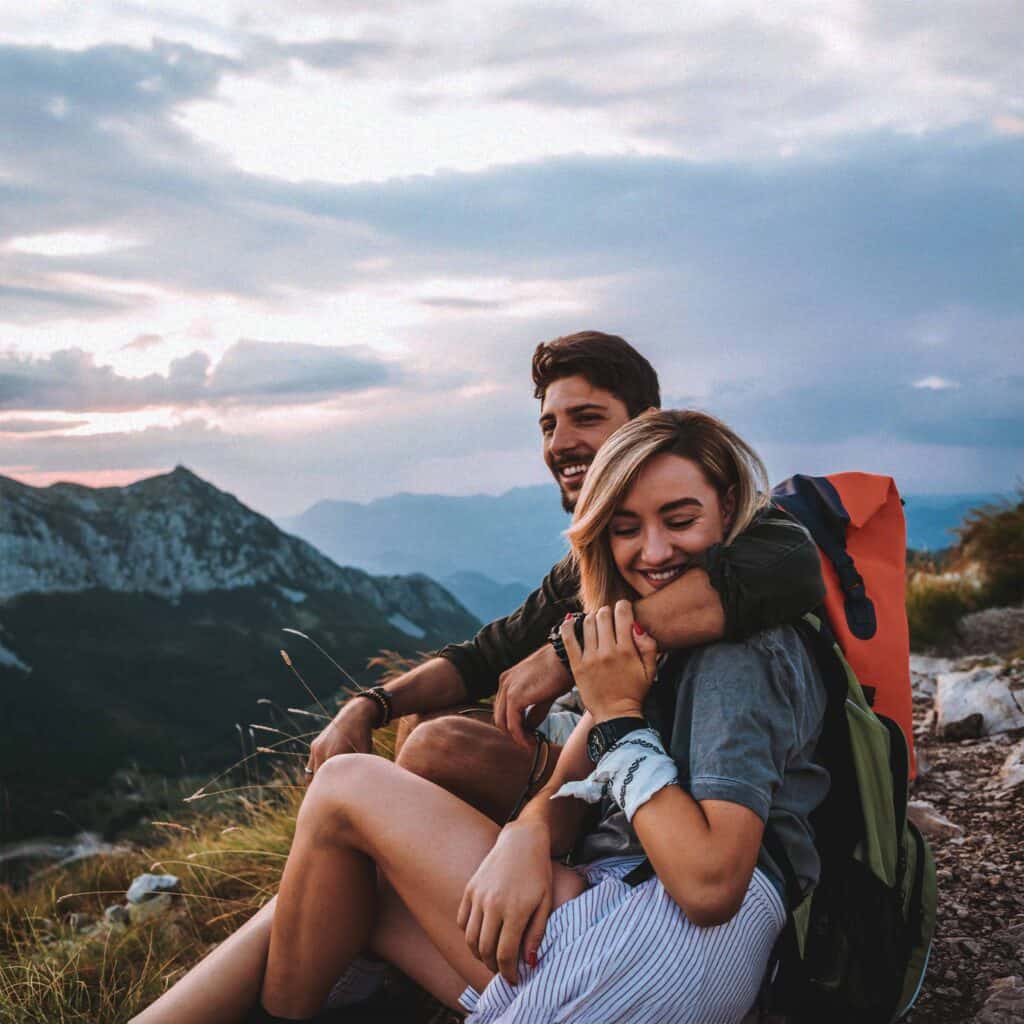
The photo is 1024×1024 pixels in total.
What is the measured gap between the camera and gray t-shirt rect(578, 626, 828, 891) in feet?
5.94

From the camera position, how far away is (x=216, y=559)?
107812 millimetres

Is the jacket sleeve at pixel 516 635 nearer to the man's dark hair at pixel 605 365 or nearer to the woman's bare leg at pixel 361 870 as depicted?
the man's dark hair at pixel 605 365

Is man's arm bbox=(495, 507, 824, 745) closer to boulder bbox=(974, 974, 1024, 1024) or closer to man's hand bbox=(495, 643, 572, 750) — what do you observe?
man's hand bbox=(495, 643, 572, 750)

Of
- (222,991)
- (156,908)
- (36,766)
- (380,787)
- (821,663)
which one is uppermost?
(821,663)

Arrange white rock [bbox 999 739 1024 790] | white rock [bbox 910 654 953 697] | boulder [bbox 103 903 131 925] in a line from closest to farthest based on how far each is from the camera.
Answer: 1. white rock [bbox 999 739 1024 790]
2. boulder [bbox 103 903 131 925]
3. white rock [bbox 910 654 953 697]

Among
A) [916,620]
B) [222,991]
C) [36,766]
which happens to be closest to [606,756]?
[222,991]

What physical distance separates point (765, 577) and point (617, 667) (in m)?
0.40

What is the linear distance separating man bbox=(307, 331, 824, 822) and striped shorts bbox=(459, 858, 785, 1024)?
0.57 metres

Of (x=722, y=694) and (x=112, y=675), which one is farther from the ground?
(x=722, y=694)

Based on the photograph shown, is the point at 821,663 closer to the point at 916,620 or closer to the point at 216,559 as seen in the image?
the point at 916,620

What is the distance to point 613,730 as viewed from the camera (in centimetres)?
204

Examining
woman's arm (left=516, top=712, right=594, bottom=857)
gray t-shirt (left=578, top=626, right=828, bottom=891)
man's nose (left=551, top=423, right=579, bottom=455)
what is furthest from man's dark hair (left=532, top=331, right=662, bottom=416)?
gray t-shirt (left=578, top=626, right=828, bottom=891)

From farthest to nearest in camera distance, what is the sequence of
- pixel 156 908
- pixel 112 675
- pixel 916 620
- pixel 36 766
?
pixel 112 675, pixel 36 766, pixel 916 620, pixel 156 908

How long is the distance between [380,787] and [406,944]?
0.62 metres
